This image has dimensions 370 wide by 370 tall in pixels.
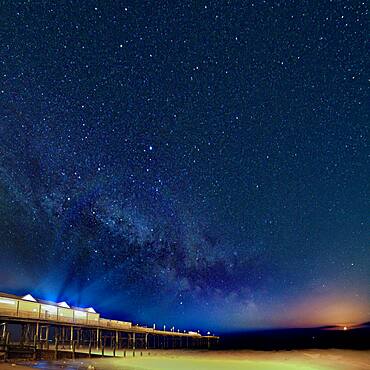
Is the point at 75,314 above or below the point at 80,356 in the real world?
above

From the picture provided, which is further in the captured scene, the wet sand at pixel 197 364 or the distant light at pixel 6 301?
the distant light at pixel 6 301

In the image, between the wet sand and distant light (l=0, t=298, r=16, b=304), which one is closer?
the wet sand

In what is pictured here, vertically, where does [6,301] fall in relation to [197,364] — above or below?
above

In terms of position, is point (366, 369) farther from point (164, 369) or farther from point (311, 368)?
point (164, 369)

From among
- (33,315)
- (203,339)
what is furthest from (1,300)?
(203,339)

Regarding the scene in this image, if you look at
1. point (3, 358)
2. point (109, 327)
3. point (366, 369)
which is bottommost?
point (366, 369)

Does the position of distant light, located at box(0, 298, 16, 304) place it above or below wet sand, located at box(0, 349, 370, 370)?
above

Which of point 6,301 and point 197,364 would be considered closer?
point 6,301

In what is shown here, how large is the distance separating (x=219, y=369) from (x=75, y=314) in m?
22.9

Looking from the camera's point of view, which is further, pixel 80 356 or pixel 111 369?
pixel 80 356

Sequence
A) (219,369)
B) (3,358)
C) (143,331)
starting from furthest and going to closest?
(143,331) → (219,369) → (3,358)

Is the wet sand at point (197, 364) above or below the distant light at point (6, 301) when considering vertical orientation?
below

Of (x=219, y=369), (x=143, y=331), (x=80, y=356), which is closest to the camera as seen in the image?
(x=219, y=369)

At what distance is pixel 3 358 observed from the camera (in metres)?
33.0
